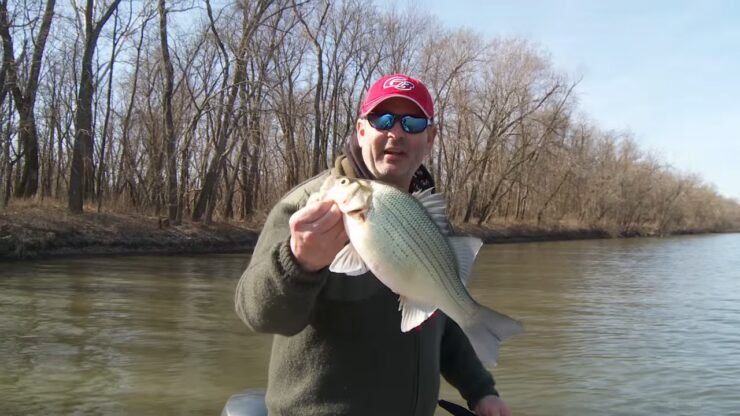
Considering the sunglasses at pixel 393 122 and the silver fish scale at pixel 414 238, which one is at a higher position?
the sunglasses at pixel 393 122

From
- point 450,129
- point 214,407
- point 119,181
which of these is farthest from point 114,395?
point 450,129

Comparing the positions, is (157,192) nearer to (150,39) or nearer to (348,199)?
(150,39)

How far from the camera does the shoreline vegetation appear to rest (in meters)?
20.5

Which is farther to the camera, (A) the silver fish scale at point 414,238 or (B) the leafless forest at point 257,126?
(B) the leafless forest at point 257,126

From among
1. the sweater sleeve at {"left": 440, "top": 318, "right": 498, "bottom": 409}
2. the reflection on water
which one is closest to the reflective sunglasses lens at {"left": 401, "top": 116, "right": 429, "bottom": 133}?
the sweater sleeve at {"left": 440, "top": 318, "right": 498, "bottom": 409}

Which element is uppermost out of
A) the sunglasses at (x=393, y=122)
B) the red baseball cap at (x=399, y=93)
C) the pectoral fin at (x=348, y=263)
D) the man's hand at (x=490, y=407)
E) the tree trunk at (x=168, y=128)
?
the tree trunk at (x=168, y=128)

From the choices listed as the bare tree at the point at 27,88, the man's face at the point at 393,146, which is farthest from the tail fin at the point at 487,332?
the bare tree at the point at 27,88

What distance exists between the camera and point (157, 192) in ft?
92.0

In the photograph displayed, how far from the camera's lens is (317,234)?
1.88 metres

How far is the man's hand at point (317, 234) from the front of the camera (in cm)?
185

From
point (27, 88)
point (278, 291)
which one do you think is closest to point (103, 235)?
point (27, 88)

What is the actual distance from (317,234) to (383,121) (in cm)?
72

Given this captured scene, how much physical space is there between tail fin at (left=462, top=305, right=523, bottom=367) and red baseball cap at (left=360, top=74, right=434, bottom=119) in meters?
0.86

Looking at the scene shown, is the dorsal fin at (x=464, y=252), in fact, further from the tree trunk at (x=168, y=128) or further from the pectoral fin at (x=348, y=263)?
the tree trunk at (x=168, y=128)
